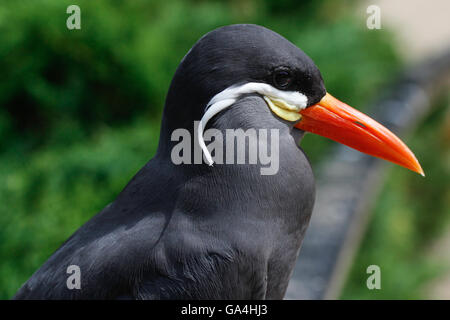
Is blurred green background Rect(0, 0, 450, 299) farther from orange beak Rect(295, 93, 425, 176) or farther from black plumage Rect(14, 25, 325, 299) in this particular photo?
orange beak Rect(295, 93, 425, 176)

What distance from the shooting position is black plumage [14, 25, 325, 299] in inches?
70.8

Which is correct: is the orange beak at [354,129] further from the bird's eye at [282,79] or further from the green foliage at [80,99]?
the green foliage at [80,99]

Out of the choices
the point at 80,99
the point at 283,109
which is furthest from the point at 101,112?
the point at 283,109

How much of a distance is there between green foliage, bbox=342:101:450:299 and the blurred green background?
0.04ft

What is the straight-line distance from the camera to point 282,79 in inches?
73.0

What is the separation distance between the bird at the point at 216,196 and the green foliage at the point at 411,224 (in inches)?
87.1

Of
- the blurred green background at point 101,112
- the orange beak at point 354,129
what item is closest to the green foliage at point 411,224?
the blurred green background at point 101,112

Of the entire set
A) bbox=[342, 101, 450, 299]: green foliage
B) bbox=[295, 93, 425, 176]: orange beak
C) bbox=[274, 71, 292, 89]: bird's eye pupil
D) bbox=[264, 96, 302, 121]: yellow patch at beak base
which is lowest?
bbox=[342, 101, 450, 299]: green foliage

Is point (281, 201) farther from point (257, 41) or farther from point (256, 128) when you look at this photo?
point (257, 41)

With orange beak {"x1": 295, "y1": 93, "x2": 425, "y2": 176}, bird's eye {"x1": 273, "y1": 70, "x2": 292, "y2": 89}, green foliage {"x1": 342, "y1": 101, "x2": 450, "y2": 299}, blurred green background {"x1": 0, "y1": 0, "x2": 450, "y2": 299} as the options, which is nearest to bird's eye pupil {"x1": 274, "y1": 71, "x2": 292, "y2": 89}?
bird's eye {"x1": 273, "y1": 70, "x2": 292, "y2": 89}

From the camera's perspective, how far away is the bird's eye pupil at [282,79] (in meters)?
1.84

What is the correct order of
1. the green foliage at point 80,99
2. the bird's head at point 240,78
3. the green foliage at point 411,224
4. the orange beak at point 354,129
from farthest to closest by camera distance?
the green foliage at point 411,224 → the green foliage at point 80,99 → the orange beak at point 354,129 → the bird's head at point 240,78

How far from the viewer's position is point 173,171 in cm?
189

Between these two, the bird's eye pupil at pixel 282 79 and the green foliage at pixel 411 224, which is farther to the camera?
the green foliage at pixel 411 224
